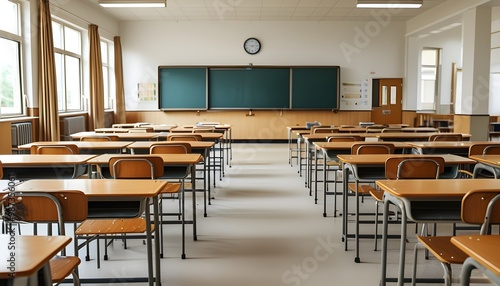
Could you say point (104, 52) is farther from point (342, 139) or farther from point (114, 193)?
point (114, 193)

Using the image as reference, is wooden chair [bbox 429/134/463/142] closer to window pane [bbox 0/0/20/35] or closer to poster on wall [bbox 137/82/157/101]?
window pane [bbox 0/0/20/35]

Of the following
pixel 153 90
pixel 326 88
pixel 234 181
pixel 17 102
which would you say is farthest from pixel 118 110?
pixel 234 181

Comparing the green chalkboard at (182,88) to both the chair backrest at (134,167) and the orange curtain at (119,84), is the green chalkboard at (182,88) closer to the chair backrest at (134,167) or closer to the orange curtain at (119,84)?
the orange curtain at (119,84)

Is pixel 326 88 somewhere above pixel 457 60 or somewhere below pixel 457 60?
below

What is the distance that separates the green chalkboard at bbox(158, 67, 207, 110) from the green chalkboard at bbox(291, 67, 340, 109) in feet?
8.59

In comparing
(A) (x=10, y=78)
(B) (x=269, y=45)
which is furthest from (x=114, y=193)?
(B) (x=269, y=45)

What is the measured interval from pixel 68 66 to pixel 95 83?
29.6 inches

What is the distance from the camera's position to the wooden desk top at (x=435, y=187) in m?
2.47

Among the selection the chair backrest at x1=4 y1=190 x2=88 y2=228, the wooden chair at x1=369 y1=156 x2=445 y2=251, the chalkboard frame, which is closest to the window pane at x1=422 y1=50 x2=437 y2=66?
the chalkboard frame

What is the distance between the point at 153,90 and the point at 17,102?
218 inches

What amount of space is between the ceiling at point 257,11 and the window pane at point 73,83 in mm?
1540

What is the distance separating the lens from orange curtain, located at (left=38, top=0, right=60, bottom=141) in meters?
8.14

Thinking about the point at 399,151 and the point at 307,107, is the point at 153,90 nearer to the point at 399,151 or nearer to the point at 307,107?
the point at 307,107

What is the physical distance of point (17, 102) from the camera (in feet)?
26.1
